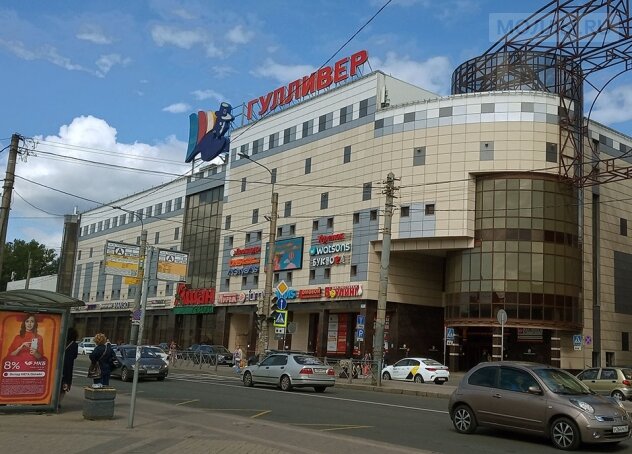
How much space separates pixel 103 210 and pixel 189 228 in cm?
2657

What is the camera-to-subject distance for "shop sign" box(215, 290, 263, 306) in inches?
2300

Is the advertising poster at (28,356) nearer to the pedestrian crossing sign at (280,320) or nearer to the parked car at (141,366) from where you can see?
the parked car at (141,366)

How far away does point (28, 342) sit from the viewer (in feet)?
44.7

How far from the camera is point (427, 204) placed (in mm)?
45500

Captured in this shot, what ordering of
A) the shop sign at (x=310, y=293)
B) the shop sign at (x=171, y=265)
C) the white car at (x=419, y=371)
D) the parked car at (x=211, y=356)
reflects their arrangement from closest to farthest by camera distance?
the shop sign at (x=171, y=265), the white car at (x=419, y=371), the parked car at (x=211, y=356), the shop sign at (x=310, y=293)

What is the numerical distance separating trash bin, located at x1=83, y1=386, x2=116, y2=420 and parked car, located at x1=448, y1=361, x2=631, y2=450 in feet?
22.9

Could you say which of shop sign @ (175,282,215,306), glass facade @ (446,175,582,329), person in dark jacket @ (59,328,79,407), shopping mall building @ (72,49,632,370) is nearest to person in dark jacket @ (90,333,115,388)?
person in dark jacket @ (59,328,79,407)

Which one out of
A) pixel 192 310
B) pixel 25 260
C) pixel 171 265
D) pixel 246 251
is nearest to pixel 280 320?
pixel 171 265

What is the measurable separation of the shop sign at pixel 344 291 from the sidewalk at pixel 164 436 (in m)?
33.6

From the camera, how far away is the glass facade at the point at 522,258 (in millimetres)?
43156

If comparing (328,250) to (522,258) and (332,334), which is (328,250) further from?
(522,258)

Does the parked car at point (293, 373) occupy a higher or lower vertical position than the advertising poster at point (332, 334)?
lower

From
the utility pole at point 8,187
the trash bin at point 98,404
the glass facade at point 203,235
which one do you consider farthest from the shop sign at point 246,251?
the trash bin at point 98,404

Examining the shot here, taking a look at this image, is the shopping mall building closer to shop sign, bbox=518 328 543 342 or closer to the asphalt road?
shop sign, bbox=518 328 543 342
